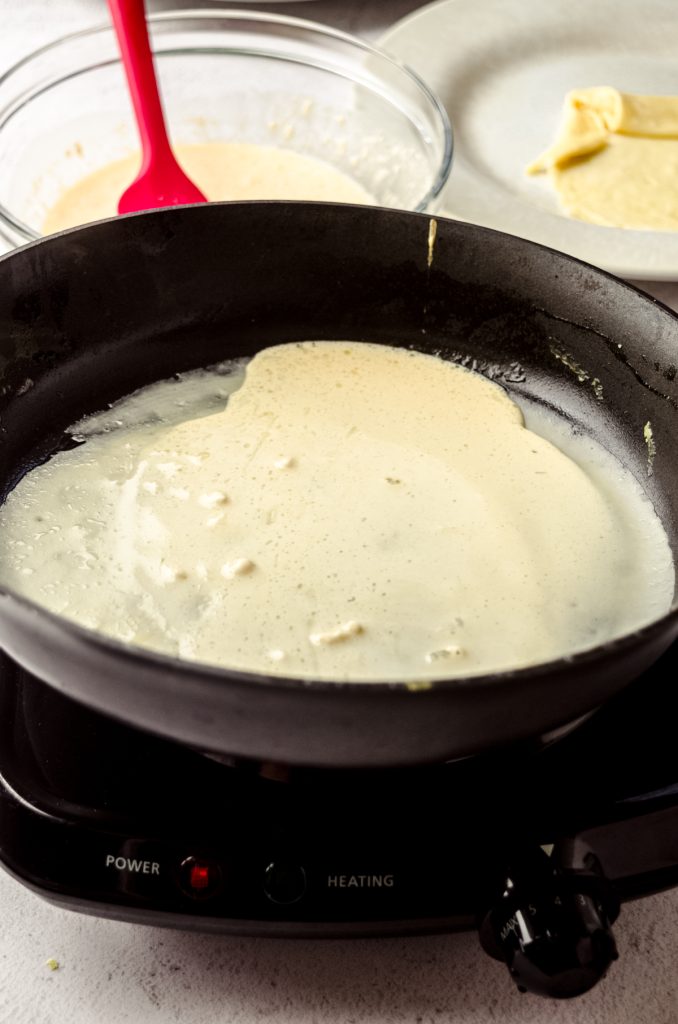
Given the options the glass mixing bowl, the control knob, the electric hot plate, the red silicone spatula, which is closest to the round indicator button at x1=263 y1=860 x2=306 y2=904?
the electric hot plate

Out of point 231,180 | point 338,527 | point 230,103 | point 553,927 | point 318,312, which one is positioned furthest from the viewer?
point 230,103

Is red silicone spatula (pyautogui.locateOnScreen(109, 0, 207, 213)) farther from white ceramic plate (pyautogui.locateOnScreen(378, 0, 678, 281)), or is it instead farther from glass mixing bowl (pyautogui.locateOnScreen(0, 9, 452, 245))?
white ceramic plate (pyautogui.locateOnScreen(378, 0, 678, 281))

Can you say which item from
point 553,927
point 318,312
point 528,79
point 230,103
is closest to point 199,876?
point 553,927

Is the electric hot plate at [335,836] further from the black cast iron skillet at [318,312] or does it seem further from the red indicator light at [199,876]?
the black cast iron skillet at [318,312]

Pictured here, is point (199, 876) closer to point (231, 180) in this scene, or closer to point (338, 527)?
point (338, 527)

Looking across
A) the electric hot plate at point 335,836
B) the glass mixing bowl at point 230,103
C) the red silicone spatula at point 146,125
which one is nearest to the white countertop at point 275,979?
the electric hot plate at point 335,836

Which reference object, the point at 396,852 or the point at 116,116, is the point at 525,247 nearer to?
the point at 396,852
